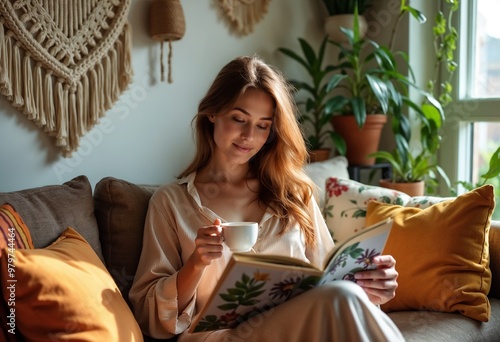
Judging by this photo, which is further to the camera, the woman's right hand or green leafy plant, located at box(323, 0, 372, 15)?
green leafy plant, located at box(323, 0, 372, 15)

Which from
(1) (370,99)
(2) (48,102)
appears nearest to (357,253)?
(2) (48,102)

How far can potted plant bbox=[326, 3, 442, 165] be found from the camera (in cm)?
244

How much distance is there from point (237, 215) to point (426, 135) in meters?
1.25

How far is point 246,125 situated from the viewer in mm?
1607

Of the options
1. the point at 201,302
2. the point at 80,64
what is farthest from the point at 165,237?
the point at 80,64

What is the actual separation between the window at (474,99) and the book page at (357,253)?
1.48m

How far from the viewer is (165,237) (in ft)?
5.17

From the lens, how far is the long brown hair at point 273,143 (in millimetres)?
1622

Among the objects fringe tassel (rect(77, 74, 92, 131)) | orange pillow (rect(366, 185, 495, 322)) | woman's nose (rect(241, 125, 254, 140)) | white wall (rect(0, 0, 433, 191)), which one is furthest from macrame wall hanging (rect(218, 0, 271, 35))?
orange pillow (rect(366, 185, 495, 322))

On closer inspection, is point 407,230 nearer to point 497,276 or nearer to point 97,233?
point 497,276

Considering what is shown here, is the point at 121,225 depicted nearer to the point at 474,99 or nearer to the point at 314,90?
the point at 314,90

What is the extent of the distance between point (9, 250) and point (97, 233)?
44cm

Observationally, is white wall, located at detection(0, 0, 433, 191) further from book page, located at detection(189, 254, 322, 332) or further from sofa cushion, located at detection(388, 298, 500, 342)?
sofa cushion, located at detection(388, 298, 500, 342)

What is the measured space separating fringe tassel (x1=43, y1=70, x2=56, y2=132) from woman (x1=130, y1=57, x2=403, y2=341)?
1.51 feet
